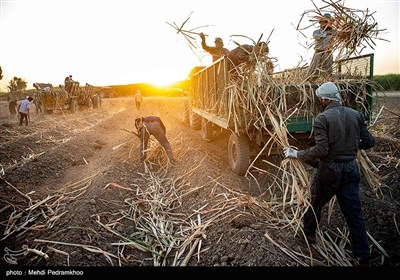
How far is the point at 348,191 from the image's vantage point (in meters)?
2.69

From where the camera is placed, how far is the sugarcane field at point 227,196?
290 cm

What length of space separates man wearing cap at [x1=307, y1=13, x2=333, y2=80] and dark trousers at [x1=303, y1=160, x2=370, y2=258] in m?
2.38

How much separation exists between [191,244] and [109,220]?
48.0 inches

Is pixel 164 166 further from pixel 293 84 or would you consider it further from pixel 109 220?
pixel 293 84

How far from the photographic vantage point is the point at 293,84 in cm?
438

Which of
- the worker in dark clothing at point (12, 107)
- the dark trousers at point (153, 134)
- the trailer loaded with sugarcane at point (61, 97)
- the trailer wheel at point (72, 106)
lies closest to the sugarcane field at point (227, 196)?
the dark trousers at point (153, 134)

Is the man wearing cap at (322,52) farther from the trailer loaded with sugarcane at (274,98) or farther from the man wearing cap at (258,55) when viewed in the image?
the man wearing cap at (258,55)

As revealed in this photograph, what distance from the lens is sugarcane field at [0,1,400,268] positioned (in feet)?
9.52

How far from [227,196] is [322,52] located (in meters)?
2.84

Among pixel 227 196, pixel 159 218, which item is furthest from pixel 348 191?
pixel 159 218

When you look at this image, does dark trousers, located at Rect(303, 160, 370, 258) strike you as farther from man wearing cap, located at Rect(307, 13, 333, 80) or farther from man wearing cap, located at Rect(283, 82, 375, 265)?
man wearing cap, located at Rect(307, 13, 333, 80)

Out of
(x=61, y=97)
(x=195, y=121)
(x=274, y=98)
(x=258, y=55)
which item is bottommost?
(x=195, y=121)

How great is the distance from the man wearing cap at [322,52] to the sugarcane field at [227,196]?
0.24 ft

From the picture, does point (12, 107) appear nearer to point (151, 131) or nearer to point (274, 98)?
point (151, 131)
